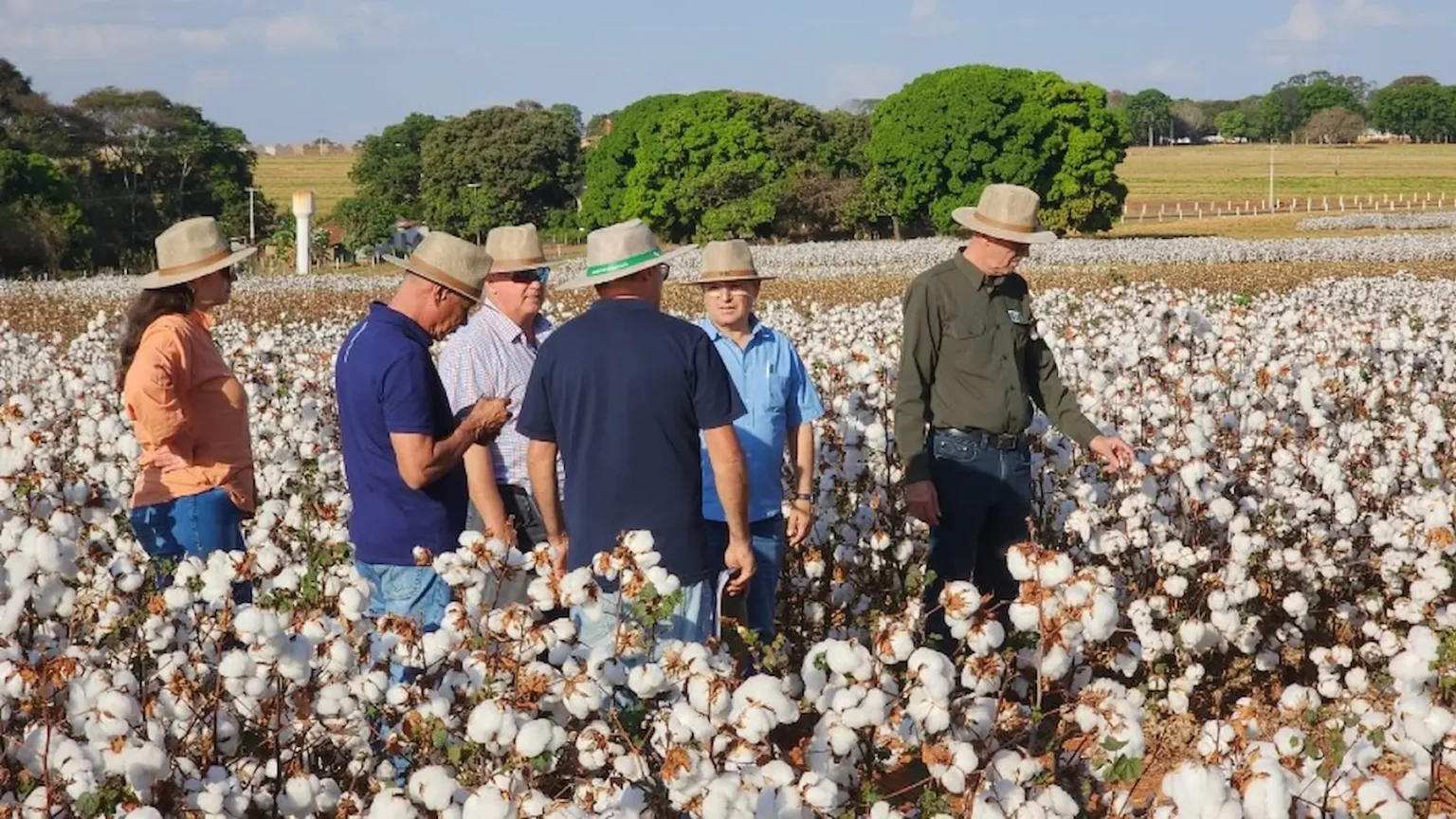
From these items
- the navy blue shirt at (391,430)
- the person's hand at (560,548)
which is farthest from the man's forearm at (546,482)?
the navy blue shirt at (391,430)

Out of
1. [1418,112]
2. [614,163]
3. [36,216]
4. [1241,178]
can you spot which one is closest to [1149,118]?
[1418,112]

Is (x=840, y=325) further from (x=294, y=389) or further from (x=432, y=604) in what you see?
(x=432, y=604)

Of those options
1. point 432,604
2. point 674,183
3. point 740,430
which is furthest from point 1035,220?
point 674,183

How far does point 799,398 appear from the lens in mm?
5430

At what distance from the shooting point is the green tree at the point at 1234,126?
164875 mm

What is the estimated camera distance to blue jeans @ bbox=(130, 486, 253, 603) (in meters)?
5.02

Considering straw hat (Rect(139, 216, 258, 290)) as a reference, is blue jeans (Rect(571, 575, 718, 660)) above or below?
below

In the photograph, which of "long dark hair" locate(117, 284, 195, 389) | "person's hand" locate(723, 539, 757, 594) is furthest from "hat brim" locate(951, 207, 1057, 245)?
"long dark hair" locate(117, 284, 195, 389)

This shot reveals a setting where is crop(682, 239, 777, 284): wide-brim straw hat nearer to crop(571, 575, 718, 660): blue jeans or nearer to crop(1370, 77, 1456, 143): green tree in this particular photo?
crop(571, 575, 718, 660): blue jeans

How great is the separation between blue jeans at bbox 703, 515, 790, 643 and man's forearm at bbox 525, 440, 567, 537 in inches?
24.5

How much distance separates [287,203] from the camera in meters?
103

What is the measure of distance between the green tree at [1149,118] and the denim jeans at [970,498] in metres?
173

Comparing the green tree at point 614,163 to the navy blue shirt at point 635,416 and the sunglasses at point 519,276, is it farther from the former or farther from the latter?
the navy blue shirt at point 635,416

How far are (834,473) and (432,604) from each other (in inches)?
103
